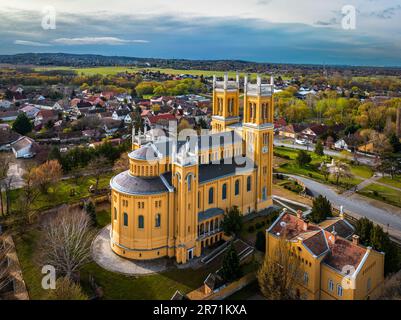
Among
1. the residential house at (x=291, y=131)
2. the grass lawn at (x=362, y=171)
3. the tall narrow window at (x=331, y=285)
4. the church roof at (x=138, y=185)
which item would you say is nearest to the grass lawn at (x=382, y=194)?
the grass lawn at (x=362, y=171)

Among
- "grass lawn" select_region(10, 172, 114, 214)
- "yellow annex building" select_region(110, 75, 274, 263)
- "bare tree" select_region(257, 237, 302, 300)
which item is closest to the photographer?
"bare tree" select_region(257, 237, 302, 300)

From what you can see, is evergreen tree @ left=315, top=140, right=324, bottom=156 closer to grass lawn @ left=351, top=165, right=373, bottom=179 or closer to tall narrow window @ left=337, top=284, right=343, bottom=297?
grass lawn @ left=351, top=165, right=373, bottom=179

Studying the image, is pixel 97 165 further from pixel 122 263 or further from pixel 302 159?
pixel 302 159

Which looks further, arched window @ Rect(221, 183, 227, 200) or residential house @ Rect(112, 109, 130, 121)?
residential house @ Rect(112, 109, 130, 121)

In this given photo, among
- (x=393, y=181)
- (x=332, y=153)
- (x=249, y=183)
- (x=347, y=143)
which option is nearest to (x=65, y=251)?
(x=249, y=183)

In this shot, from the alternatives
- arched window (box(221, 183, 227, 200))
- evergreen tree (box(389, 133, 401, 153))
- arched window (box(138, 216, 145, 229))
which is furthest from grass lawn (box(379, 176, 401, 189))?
arched window (box(138, 216, 145, 229))
